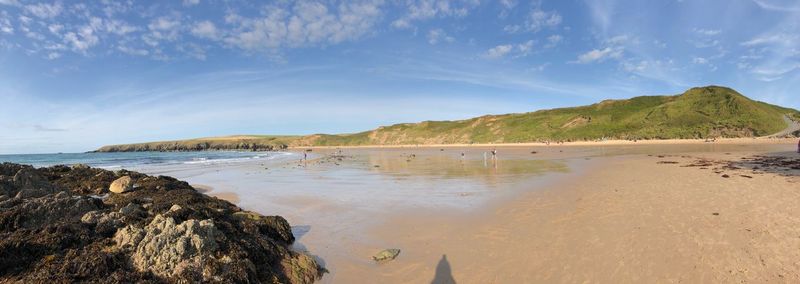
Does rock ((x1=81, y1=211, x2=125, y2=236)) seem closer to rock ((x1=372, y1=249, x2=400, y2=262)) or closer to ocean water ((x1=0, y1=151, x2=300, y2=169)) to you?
rock ((x1=372, y1=249, x2=400, y2=262))

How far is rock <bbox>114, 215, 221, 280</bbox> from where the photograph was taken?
5320mm

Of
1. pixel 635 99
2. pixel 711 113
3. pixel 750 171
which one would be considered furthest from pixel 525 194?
pixel 635 99

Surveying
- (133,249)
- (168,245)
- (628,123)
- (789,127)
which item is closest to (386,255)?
(168,245)

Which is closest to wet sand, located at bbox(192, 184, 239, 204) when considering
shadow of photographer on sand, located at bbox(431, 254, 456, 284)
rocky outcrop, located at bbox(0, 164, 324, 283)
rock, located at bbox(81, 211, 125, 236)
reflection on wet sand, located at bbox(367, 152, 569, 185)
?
rocky outcrop, located at bbox(0, 164, 324, 283)

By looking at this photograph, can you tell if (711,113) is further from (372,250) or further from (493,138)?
(372,250)

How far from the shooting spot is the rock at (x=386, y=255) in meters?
7.19

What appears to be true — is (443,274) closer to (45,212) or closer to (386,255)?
(386,255)

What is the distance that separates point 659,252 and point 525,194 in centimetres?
678

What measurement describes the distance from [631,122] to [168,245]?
96953mm

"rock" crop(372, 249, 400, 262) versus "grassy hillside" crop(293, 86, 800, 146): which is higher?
"grassy hillside" crop(293, 86, 800, 146)

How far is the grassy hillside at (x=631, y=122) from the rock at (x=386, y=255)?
256 feet

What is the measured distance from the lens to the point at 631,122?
8425 centimetres

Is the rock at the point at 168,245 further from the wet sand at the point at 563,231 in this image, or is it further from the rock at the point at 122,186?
the rock at the point at 122,186

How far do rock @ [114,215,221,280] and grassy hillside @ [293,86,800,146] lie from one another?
81.1 m
